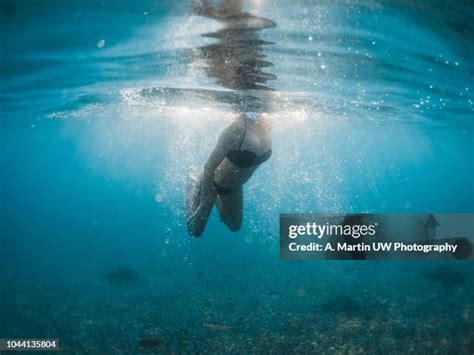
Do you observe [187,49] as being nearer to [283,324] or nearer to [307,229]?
[307,229]

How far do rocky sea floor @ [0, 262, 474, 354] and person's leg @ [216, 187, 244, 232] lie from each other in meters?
3.07

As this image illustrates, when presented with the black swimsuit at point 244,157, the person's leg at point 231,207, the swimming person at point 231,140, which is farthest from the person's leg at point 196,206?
the black swimsuit at point 244,157

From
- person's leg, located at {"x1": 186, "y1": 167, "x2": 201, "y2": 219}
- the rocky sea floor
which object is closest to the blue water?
the rocky sea floor

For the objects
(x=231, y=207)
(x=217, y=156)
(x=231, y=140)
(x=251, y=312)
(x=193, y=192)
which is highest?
(x=231, y=140)

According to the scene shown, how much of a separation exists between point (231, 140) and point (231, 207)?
220cm

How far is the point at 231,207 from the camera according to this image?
10.5 meters

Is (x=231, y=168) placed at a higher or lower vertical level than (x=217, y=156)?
lower

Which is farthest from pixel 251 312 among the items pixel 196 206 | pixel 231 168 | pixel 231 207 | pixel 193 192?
pixel 231 168

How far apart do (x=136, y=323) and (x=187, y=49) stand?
8272 millimetres

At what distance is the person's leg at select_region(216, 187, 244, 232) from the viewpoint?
10344 mm

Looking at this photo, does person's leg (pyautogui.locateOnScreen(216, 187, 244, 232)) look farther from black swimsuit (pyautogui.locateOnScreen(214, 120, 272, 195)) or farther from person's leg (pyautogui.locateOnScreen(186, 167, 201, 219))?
black swimsuit (pyautogui.locateOnScreen(214, 120, 272, 195))

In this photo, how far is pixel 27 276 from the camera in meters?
18.2

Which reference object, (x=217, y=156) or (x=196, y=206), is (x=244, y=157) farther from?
(x=196, y=206)

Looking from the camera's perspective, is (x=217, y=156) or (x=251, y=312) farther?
(x=251, y=312)
